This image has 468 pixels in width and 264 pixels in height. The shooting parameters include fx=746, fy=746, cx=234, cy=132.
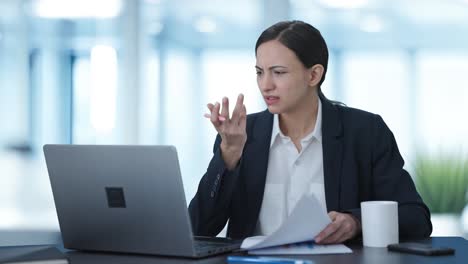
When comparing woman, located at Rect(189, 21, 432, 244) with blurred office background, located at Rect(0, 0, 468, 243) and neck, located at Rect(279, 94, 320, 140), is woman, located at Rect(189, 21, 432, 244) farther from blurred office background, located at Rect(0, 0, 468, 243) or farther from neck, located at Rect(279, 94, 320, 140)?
blurred office background, located at Rect(0, 0, 468, 243)

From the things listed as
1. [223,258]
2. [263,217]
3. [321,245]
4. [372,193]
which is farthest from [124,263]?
[372,193]

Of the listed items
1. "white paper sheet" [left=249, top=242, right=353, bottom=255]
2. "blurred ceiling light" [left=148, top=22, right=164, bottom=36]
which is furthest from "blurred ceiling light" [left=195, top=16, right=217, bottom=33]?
"white paper sheet" [left=249, top=242, right=353, bottom=255]

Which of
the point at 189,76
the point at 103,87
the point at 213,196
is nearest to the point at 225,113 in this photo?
the point at 213,196

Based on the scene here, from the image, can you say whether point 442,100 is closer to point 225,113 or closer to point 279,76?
point 279,76

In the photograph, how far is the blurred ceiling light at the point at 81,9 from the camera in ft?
13.3

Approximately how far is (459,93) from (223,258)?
8.84 ft

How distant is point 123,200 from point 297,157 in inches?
28.5

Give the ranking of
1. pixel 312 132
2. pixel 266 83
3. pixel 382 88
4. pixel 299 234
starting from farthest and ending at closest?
pixel 382 88 < pixel 312 132 < pixel 266 83 < pixel 299 234

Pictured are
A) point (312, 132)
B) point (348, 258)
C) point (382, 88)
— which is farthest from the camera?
point (382, 88)

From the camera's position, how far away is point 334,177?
214cm

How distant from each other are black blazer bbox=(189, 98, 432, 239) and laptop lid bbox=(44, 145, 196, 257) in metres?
0.40

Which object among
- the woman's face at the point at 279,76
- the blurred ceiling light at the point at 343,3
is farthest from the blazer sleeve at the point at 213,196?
the blurred ceiling light at the point at 343,3

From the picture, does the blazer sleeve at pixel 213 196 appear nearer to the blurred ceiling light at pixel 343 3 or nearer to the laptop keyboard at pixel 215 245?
the laptop keyboard at pixel 215 245

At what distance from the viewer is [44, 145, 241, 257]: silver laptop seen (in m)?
1.56
